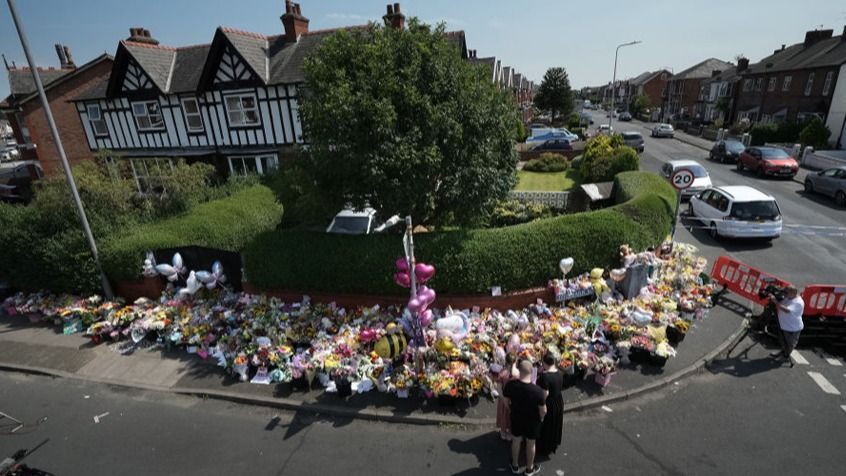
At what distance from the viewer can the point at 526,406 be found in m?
5.10

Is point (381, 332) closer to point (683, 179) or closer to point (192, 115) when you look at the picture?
point (683, 179)

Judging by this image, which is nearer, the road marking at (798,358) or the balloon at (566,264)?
the road marking at (798,358)

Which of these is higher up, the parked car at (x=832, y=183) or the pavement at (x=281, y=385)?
the parked car at (x=832, y=183)

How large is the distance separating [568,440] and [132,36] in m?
28.9

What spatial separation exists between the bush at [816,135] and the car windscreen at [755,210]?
2026 centimetres

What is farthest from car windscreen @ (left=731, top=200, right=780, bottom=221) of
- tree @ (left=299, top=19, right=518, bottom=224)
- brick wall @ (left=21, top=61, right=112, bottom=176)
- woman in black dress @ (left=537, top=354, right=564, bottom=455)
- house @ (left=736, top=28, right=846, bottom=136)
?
brick wall @ (left=21, top=61, right=112, bottom=176)

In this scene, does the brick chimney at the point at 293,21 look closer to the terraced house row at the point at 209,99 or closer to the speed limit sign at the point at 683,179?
the terraced house row at the point at 209,99

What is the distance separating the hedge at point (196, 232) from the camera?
10.4 metres

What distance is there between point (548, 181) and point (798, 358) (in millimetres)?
16423

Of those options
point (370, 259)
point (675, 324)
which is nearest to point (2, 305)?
point (370, 259)

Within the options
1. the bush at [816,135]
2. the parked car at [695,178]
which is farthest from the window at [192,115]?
the bush at [816,135]

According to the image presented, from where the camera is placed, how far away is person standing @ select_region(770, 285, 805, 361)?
7367 mm

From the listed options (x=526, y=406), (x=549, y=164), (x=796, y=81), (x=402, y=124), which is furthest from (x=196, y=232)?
(x=796, y=81)

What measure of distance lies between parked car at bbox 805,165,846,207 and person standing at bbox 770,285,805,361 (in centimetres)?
1365
